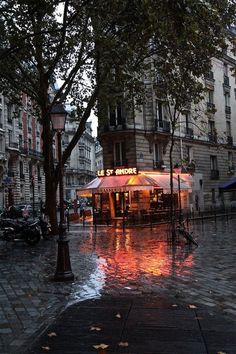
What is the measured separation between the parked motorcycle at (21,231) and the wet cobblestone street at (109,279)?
186 centimetres

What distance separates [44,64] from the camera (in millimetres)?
21719

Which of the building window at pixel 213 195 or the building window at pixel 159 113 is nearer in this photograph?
the building window at pixel 159 113

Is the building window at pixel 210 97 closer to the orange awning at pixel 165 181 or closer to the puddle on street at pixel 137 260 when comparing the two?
the orange awning at pixel 165 181

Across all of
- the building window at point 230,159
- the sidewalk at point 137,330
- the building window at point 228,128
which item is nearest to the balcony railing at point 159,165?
the building window at point 230,159

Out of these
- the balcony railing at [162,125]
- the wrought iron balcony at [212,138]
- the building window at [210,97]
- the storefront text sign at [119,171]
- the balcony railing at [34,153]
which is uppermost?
the building window at [210,97]

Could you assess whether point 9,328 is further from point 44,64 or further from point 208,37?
point 44,64

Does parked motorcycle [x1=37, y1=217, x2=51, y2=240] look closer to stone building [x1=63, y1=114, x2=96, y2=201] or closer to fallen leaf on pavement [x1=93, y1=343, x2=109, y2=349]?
fallen leaf on pavement [x1=93, y1=343, x2=109, y2=349]

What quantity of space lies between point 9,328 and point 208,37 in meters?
13.8

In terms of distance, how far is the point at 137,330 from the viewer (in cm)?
618

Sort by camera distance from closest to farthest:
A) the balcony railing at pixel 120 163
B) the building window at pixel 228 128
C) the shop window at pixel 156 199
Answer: the shop window at pixel 156 199, the balcony railing at pixel 120 163, the building window at pixel 228 128

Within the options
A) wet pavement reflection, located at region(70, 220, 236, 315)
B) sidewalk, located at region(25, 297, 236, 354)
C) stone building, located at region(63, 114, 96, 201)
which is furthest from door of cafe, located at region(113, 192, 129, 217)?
stone building, located at region(63, 114, 96, 201)

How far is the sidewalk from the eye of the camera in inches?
214

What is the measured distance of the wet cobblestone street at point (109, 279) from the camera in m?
7.22

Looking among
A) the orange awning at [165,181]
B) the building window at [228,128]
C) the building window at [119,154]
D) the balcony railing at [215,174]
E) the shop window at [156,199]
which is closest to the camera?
the orange awning at [165,181]
